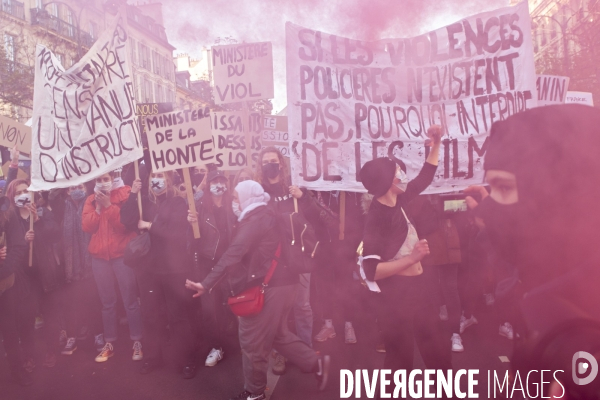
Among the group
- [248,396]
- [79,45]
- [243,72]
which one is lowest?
[248,396]

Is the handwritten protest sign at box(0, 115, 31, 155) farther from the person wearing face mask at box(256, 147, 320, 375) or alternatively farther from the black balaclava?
the black balaclava

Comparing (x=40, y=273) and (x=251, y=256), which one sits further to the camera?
(x=40, y=273)

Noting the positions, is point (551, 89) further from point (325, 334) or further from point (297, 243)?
point (297, 243)

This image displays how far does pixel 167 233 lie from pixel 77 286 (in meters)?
2.07

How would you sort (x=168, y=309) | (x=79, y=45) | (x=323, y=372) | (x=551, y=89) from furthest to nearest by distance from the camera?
(x=79, y=45)
(x=551, y=89)
(x=168, y=309)
(x=323, y=372)

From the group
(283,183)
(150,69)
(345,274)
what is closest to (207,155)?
(283,183)

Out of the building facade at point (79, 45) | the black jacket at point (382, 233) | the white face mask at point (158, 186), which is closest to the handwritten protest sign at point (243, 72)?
the building facade at point (79, 45)

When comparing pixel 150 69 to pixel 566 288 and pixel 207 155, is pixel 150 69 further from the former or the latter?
pixel 566 288

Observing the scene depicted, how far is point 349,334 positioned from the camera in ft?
18.9

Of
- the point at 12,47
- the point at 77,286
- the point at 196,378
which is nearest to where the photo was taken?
the point at 196,378

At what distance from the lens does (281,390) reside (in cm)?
446

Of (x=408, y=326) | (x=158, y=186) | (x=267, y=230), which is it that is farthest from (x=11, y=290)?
(x=408, y=326)

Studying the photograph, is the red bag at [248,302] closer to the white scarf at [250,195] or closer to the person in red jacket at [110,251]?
the white scarf at [250,195]

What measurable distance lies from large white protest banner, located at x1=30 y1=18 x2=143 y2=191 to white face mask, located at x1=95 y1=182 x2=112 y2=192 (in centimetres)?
13
